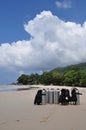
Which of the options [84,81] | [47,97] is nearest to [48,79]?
[84,81]

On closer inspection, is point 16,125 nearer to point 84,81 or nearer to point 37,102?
point 37,102

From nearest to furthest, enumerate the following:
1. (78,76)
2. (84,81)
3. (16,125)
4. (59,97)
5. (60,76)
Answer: (16,125) → (59,97) → (84,81) → (78,76) → (60,76)

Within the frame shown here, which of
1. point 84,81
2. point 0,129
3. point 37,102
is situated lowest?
point 0,129

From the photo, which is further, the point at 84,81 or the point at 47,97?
the point at 84,81

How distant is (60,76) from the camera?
18575 cm

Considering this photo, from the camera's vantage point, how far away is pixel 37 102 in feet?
81.5

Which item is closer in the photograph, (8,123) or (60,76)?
(8,123)

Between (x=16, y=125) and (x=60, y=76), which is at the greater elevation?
(x=60, y=76)

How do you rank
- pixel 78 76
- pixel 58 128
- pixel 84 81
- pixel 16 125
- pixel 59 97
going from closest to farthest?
pixel 58 128 < pixel 16 125 < pixel 59 97 < pixel 84 81 < pixel 78 76

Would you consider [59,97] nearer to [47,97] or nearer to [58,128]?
[47,97]

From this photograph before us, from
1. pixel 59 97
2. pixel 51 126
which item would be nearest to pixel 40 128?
pixel 51 126

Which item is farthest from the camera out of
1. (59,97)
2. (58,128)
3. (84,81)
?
(84,81)

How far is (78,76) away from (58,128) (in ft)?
469

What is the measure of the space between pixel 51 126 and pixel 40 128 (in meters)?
0.70
